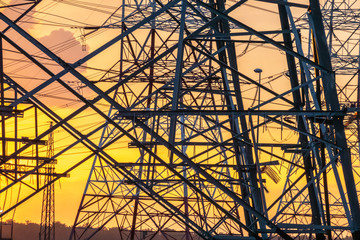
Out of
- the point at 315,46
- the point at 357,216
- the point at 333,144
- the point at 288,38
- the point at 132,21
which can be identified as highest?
the point at 132,21

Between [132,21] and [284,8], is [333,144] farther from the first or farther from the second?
[132,21]

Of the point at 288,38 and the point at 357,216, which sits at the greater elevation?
the point at 288,38

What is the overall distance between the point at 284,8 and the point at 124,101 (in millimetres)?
17817

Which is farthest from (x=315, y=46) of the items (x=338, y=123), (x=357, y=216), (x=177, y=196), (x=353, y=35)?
(x=353, y=35)

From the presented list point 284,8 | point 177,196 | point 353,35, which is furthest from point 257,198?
point 353,35

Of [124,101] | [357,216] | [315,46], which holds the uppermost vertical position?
[124,101]

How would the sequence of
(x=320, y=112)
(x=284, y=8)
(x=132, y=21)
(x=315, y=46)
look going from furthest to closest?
(x=132, y=21) → (x=284, y=8) → (x=315, y=46) → (x=320, y=112)

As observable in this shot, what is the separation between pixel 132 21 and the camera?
3603 centimetres

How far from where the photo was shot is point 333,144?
53.5 ft

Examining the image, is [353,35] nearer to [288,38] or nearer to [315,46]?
[288,38]

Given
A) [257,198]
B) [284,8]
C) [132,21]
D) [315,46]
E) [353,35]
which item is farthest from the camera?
[353,35]

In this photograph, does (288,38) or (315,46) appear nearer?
(315,46)

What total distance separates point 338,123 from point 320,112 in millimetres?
711

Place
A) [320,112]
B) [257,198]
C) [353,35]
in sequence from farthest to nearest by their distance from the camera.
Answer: [353,35] → [257,198] → [320,112]
